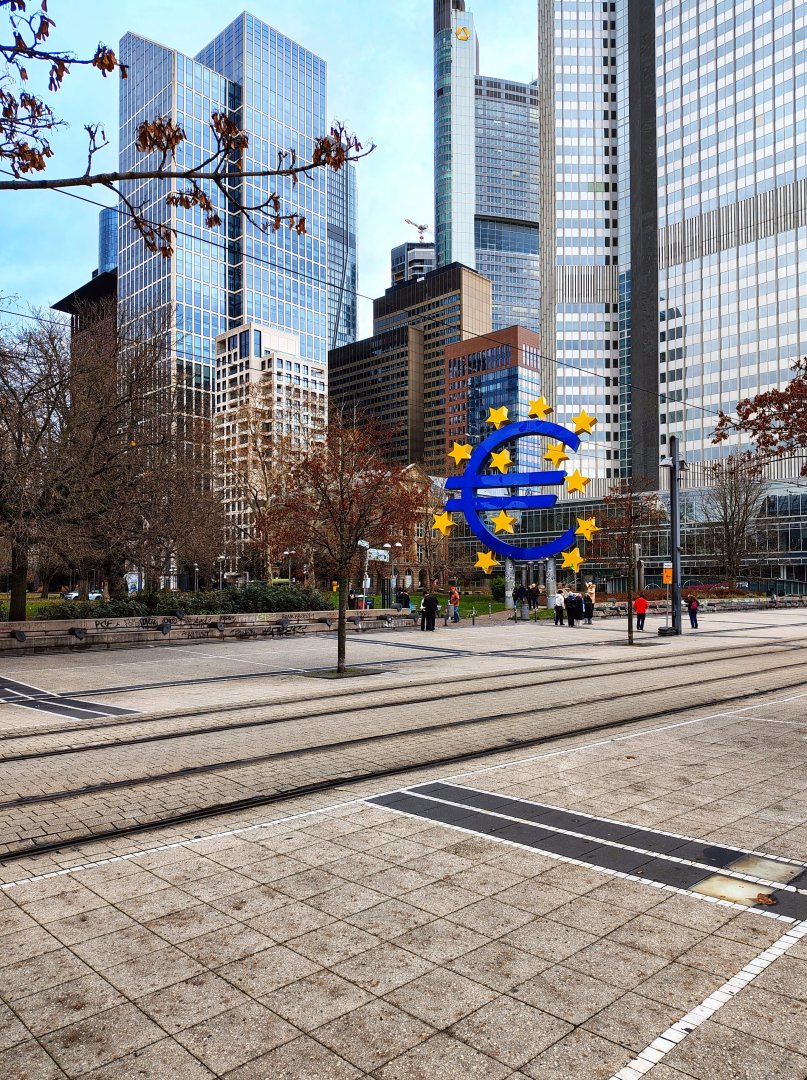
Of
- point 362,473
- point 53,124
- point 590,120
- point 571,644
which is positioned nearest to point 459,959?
point 53,124

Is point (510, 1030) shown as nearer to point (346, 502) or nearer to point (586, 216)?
point (346, 502)

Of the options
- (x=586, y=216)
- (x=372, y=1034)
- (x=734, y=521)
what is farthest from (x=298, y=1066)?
(x=586, y=216)

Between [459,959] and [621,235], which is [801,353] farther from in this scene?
[459,959]

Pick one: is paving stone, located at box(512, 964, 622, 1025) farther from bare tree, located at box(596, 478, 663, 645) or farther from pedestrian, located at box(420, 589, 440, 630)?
pedestrian, located at box(420, 589, 440, 630)

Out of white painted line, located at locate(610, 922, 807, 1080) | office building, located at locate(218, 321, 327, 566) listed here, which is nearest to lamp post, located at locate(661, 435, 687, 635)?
office building, located at locate(218, 321, 327, 566)

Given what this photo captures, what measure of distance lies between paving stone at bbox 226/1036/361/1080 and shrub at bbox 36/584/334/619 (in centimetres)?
2499

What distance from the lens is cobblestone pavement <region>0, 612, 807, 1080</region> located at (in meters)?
3.39

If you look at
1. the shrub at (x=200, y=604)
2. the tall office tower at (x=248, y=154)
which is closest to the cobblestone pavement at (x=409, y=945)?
the shrub at (x=200, y=604)

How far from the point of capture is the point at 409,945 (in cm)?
437

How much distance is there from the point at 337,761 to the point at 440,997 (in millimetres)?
5205

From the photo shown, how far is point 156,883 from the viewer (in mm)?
5352

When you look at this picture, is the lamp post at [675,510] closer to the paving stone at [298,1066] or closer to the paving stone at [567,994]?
the paving stone at [567,994]

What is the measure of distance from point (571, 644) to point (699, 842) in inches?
840

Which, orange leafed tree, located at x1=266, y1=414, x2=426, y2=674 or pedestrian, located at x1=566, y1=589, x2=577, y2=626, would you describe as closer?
orange leafed tree, located at x1=266, y1=414, x2=426, y2=674
